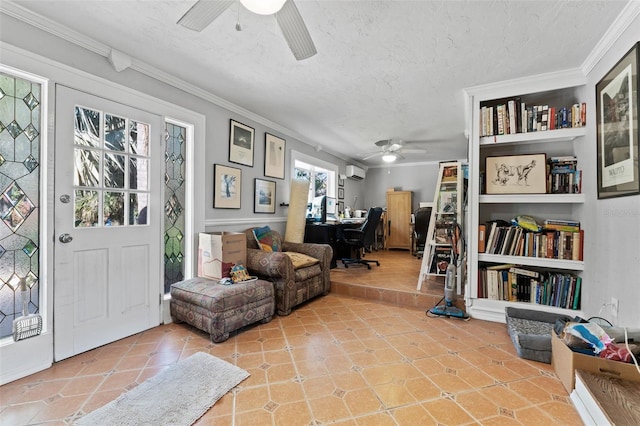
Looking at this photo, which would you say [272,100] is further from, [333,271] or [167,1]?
[333,271]

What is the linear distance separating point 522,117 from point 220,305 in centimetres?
329

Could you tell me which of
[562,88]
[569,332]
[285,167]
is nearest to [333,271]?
[285,167]

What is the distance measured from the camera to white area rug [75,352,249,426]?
4.42ft

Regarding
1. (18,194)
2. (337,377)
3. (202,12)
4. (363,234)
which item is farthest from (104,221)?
(363,234)

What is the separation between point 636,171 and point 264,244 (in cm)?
314

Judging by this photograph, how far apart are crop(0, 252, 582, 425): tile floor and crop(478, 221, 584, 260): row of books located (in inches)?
29.8

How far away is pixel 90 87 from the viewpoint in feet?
6.69

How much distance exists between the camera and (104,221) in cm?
216

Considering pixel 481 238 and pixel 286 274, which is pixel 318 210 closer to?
pixel 286 274

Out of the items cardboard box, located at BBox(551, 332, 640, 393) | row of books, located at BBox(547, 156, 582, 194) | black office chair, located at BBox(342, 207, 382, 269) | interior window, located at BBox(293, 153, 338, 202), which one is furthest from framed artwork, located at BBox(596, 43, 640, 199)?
interior window, located at BBox(293, 153, 338, 202)

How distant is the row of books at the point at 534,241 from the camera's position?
7.94ft

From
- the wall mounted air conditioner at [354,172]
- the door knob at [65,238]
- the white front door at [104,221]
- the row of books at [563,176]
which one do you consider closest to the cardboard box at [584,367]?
the row of books at [563,176]

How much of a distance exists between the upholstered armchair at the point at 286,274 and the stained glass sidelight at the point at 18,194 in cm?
163

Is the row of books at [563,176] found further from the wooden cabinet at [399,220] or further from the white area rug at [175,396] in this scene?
the wooden cabinet at [399,220]
